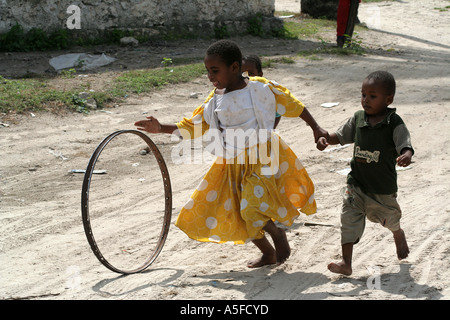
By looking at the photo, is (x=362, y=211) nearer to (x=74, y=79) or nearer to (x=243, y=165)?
(x=243, y=165)

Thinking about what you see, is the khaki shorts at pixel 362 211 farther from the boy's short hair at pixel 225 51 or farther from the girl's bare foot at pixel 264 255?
the boy's short hair at pixel 225 51

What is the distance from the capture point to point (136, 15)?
12.2 m

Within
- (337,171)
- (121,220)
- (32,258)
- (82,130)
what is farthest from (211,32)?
(32,258)

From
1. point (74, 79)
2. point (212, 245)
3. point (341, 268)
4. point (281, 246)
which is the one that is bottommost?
point (212, 245)

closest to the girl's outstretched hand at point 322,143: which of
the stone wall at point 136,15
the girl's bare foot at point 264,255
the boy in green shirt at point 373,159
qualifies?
the boy in green shirt at point 373,159

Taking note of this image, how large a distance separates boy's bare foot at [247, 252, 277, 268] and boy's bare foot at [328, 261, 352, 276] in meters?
0.45

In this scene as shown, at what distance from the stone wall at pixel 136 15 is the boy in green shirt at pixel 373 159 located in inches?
324

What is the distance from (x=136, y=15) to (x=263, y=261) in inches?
344

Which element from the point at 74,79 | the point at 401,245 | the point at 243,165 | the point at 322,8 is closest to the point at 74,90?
the point at 74,79

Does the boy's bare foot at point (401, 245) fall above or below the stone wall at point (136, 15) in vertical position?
below

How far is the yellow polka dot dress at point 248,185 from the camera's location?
4211 millimetres

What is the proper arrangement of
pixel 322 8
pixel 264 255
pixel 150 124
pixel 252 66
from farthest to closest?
1. pixel 322 8
2. pixel 252 66
3. pixel 264 255
4. pixel 150 124

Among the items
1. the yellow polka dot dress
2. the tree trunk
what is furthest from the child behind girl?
the tree trunk

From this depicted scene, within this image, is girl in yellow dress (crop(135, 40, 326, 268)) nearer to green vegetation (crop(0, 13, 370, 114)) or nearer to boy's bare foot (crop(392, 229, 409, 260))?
boy's bare foot (crop(392, 229, 409, 260))
